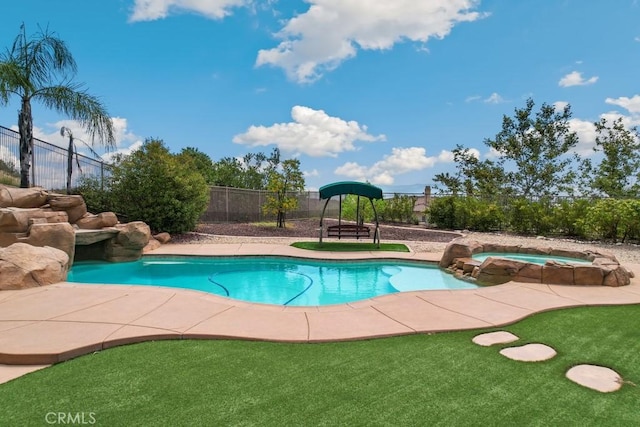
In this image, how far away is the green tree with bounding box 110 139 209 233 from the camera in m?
11.4

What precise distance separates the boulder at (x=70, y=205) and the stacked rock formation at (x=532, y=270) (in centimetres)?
972

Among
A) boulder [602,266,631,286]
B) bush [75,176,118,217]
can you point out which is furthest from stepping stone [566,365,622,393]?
bush [75,176,118,217]

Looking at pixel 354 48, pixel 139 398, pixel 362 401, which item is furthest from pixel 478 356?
pixel 354 48

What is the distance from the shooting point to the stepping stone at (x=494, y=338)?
3.09 metres

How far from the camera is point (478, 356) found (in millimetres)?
2771

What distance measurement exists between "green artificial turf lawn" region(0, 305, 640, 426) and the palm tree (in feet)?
34.5

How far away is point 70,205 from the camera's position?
9.31 metres

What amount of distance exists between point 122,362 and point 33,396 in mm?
546

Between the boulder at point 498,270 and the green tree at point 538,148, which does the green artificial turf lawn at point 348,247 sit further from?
the green tree at point 538,148

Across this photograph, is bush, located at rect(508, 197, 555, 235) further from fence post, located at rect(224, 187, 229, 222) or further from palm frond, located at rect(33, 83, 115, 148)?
palm frond, located at rect(33, 83, 115, 148)

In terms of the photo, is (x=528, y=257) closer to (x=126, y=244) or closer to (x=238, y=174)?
(x=126, y=244)

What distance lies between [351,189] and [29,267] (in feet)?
25.4

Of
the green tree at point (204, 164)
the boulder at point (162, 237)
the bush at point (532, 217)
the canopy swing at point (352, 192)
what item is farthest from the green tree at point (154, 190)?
the green tree at point (204, 164)

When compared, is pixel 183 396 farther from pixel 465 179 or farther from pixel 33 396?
pixel 465 179
